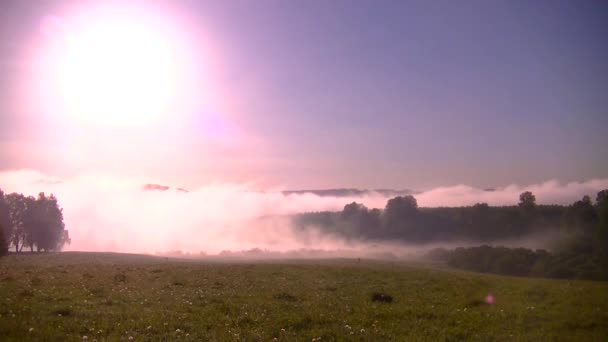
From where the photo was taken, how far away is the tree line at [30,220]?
277ft

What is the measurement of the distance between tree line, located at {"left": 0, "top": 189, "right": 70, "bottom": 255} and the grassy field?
242 feet

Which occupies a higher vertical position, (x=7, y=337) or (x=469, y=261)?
(x=7, y=337)

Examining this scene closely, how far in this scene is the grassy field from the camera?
13125 millimetres

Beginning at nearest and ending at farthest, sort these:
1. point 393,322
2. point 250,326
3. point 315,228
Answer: point 250,326
point 393,322
point 315,228

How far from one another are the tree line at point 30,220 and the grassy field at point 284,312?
73.9 m

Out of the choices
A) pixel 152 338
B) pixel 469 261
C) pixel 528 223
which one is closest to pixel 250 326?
pixel 152 338

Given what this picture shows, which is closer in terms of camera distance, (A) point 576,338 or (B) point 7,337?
(B) point 7,337

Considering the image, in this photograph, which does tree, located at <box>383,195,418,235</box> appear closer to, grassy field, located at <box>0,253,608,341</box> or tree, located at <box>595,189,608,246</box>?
tree, located at <box>595,189,608,246</box>

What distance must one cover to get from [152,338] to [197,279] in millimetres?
16134

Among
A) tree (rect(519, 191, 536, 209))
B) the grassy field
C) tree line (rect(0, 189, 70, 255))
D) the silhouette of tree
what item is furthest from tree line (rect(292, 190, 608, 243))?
the silhouette of tree

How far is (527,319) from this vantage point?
15750 mm

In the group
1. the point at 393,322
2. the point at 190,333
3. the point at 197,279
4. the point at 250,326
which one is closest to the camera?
the point at 190,333

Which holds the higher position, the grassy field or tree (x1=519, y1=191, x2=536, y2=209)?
tree (x1=519, y1=191, x2=536, y2=209)

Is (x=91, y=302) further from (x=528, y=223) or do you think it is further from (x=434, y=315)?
(x=528, y=223)
